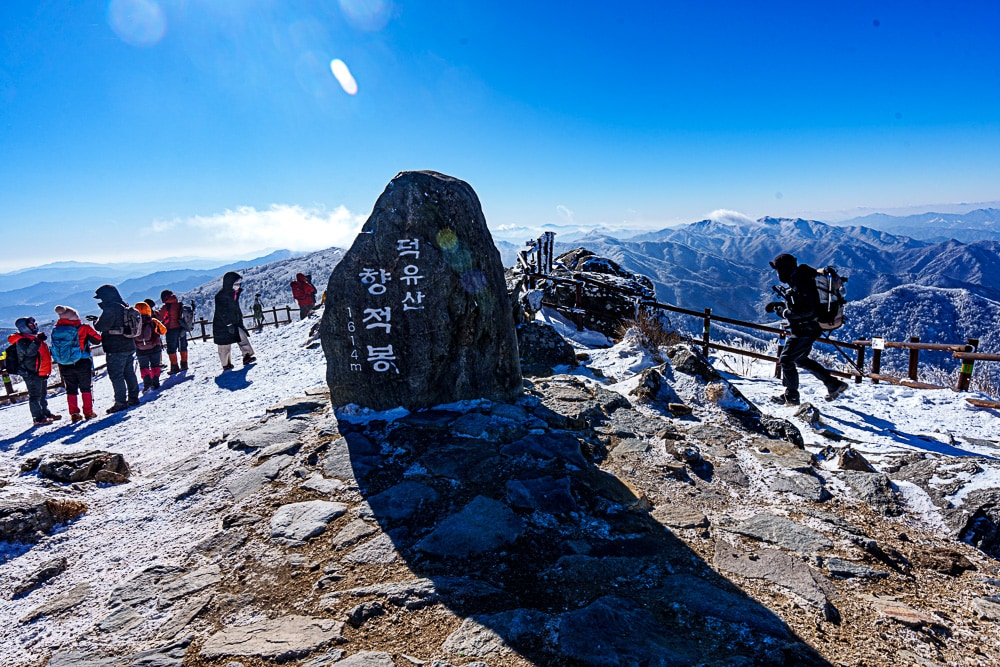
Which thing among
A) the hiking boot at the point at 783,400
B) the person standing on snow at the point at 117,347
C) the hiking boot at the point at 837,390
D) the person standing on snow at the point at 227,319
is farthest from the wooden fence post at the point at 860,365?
the person standing on snow at the point at 117,347

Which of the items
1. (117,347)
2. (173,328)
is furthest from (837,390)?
(173,328)

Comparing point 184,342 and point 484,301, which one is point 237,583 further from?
point 184,342

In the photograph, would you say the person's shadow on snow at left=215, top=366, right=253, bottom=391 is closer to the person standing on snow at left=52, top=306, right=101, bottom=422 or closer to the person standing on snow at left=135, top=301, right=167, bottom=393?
the person standing on snow at left=135, top=301, right=167, bottom=393

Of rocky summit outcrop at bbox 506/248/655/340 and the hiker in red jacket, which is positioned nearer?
rocky summit outcrop at bbox 506/248/655/340

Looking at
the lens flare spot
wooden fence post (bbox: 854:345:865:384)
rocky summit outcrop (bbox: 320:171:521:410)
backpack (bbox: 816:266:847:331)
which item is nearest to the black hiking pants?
backpack (bbox: 816:266:847:331)

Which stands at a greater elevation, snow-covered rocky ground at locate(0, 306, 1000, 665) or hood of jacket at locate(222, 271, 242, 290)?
hood of jacket at locate(222, 271, 242, 290)

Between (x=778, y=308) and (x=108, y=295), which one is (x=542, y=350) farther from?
(x=108, y=295)

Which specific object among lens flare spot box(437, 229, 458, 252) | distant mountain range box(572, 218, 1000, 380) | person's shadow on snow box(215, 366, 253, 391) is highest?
lens flare spot box(437, 229, 458, 252)

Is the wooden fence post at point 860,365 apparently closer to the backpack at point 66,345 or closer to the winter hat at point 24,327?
the backpack at point 66,345

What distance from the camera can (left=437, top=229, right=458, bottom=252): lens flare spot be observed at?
17.6ft

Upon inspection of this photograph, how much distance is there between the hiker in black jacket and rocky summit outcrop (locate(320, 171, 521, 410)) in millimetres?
4148

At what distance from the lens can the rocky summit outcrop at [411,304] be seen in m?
5.27

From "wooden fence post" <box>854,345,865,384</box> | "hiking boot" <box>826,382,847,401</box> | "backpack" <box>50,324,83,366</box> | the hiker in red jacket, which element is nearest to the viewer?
"hiking boot" <box>826,382,847,401</box>

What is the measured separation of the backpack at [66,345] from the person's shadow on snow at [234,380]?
2.33 meters
